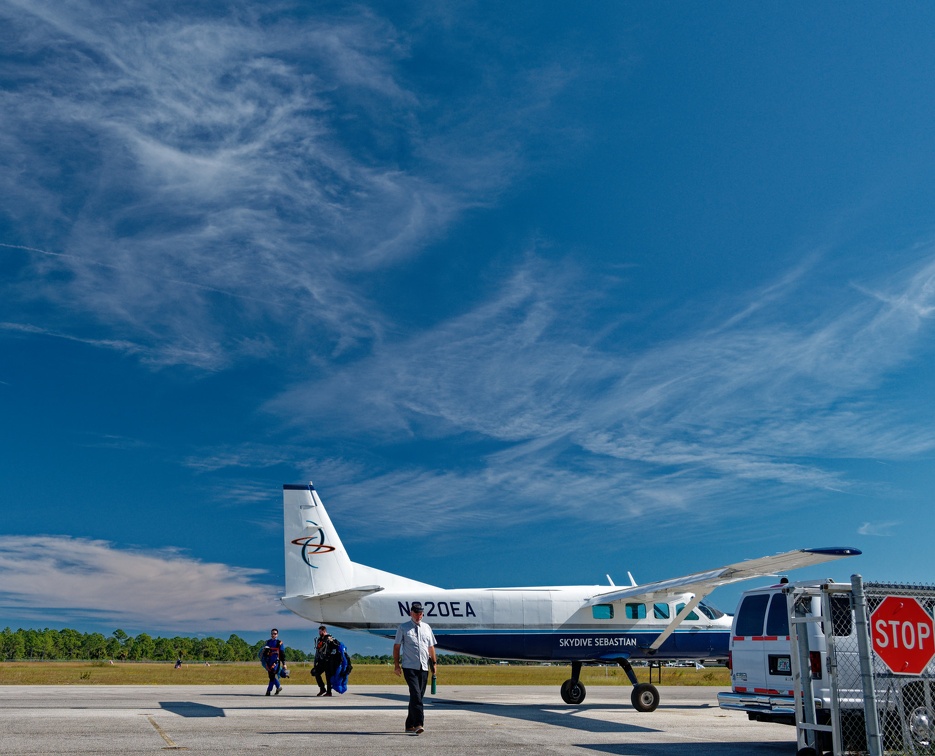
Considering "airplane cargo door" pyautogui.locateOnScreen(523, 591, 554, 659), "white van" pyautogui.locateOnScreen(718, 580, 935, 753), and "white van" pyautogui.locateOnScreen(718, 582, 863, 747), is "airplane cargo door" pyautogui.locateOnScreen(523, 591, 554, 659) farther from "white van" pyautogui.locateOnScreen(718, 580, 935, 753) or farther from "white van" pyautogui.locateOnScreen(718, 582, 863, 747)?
"white van" pyautogui.locateOnScreen(718, 580, 935, 753)

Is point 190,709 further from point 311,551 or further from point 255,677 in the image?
point 255,677

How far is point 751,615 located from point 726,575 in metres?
7.55

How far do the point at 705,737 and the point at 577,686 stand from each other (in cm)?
906

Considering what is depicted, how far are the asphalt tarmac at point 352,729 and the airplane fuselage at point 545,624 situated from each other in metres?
1.68

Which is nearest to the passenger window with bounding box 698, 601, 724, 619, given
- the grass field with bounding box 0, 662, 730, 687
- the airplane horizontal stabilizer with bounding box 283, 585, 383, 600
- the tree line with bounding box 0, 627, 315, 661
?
the airplane horizontal stabilizer with bounding box 283, 585, 383, 600

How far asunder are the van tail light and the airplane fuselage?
41.0ft

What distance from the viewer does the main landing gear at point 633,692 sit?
2067 centimetres

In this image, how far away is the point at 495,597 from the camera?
23.7 m

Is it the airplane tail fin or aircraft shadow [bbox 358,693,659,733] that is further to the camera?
the airplane tail fin

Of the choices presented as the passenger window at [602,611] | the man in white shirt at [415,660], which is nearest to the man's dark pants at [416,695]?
the man in white shirt at [415,660]

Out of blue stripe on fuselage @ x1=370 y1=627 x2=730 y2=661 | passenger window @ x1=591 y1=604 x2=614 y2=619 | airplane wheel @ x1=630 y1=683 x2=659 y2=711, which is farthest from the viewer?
passenger window @ x1=591 y1=604 x2=614 y2=619

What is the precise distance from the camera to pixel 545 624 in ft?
76.9

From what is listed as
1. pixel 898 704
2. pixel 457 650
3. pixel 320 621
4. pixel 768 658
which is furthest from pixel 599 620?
pixel 898 704

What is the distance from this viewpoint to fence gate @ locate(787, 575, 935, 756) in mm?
10102
